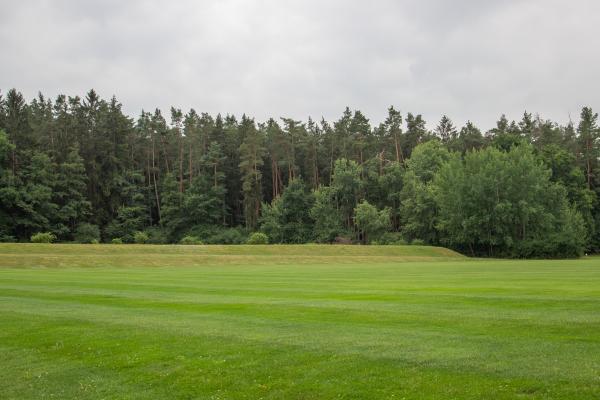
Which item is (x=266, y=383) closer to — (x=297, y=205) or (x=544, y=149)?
(x=297, y=205)

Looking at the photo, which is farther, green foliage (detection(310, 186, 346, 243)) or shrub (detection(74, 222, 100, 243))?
green foliage (detection(310, 186, 346, 243))

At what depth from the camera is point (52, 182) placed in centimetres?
9025

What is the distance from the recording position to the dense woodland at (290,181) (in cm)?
8469

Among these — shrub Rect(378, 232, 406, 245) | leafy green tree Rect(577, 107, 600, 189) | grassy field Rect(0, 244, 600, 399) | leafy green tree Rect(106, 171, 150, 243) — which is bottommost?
grassy field Rect(0, 244, 600, 399)

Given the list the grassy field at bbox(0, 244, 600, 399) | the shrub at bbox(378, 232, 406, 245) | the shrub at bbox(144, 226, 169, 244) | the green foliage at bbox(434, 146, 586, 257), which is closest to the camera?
the grassy field at bbox(0, 244, 600, 399)

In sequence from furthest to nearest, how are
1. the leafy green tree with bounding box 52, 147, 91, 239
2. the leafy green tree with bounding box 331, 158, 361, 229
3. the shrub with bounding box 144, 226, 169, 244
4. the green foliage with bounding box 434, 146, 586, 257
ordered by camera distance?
the leafy green tree with bounding box 331, 158, 361, 229, the shrub with bounding box 144, 226, 169, 244, the leafy green tree with bounding box 52, 147, 91, 239, the green foliage with bounding box 434, 146, 586, 257

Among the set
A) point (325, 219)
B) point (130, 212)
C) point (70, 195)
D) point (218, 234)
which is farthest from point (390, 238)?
point (70, 195)

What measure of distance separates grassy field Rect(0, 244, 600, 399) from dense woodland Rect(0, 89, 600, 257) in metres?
64.0

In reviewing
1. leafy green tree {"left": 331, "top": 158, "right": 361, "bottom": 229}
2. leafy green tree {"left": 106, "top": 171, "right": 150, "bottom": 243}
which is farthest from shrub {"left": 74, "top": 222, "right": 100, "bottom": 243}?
leafy green tree {"left": 331, "top": 158, "right": 361, "bottom": 229}

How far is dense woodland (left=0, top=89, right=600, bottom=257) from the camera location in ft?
278

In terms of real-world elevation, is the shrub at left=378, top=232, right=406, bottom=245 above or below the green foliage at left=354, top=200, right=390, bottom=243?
below

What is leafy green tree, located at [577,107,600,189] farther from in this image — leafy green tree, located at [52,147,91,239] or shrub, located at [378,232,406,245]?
leafy green tree, located at [52,147,91,239]

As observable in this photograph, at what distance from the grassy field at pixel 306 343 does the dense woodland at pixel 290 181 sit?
64.0m

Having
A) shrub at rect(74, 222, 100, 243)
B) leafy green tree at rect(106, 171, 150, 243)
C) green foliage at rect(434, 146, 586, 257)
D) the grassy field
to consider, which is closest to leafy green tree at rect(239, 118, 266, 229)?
leafy green tree at rect(106, 171, 150, 243)
